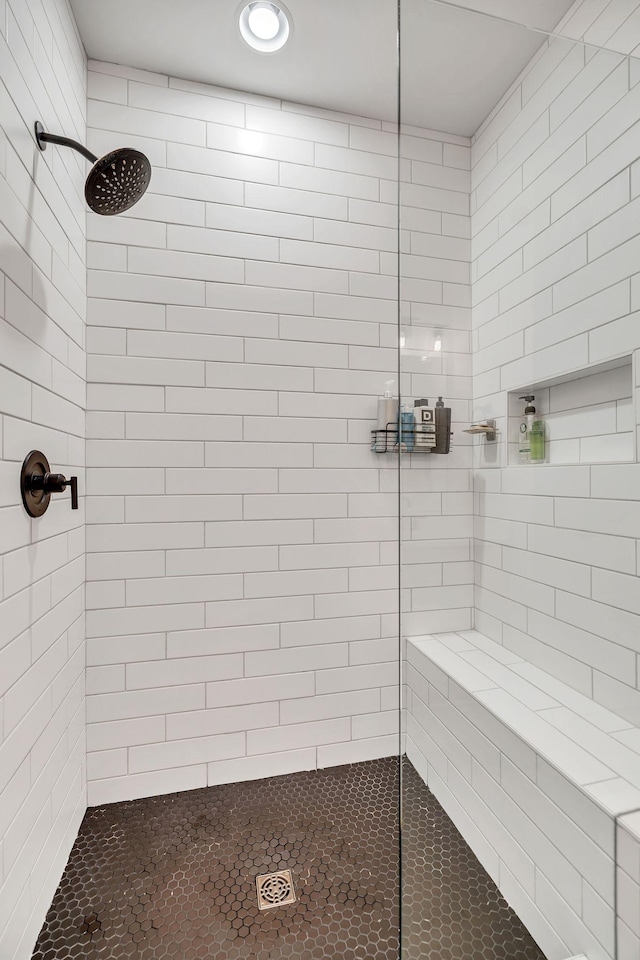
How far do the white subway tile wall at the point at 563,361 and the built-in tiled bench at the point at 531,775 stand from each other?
2.3 inches

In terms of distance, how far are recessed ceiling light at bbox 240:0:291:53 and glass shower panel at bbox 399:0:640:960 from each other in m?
0.58

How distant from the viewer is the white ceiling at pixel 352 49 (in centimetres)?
108

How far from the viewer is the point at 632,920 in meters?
0.77

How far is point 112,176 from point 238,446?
2.81ft

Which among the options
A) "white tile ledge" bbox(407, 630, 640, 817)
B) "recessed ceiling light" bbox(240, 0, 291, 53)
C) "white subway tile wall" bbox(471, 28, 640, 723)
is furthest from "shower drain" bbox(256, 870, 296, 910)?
"recessed ceiling light" bbox(240, 0, 291, 53)

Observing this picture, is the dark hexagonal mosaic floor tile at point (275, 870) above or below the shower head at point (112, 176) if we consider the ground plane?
below

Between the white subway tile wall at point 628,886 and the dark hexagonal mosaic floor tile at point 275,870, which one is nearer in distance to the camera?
the white subway tile wall at point 628,886

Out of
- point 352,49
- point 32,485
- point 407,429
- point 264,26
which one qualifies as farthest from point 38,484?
point 352,49

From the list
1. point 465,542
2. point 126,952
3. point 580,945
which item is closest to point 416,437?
point 465,542

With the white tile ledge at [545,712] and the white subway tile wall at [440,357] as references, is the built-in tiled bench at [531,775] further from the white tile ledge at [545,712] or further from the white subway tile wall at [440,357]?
the white subway tile wall at [440,357]

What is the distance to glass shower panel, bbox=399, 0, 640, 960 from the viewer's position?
3.01 feet

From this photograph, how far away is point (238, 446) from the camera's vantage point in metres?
1.69

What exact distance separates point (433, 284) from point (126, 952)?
5.56ft

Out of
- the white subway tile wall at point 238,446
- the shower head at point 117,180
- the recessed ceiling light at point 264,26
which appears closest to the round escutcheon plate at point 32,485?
the white subway tile wall at point 238,446
